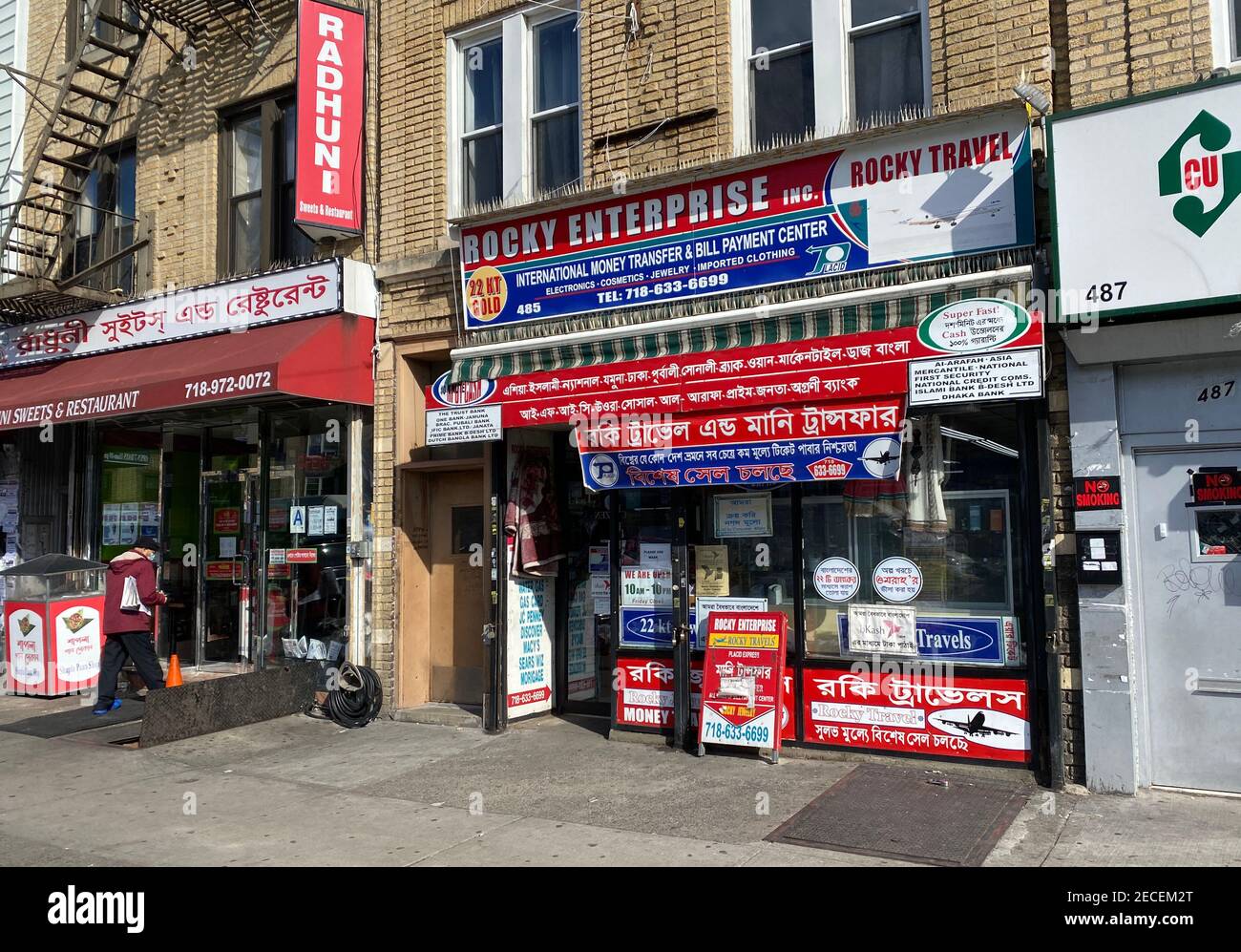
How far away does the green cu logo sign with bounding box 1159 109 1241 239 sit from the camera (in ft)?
20.7

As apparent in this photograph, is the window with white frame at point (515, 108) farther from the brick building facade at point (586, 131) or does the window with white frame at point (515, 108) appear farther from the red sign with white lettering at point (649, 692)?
the red sign with white lettering at point (649, 692)

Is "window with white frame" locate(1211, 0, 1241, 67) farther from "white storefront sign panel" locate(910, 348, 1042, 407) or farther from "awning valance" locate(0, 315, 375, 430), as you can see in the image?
"awning valance" locate(0, 315, 375, 430)

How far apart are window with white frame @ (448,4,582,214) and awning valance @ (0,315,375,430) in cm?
189

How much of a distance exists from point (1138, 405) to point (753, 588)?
3.21 metres

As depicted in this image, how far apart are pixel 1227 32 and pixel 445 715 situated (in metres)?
8.51

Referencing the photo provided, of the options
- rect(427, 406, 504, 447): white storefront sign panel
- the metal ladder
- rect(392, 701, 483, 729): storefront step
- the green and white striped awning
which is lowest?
rect(392, 701, 483, 729): storefront step

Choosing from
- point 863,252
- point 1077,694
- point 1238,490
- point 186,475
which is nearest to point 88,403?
point 186,475

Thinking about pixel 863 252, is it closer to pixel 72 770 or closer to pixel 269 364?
pixel 269 364

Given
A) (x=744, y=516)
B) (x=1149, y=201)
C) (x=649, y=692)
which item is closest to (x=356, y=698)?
(x=649, y=692)

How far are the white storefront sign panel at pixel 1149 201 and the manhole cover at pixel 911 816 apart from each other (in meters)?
3.28

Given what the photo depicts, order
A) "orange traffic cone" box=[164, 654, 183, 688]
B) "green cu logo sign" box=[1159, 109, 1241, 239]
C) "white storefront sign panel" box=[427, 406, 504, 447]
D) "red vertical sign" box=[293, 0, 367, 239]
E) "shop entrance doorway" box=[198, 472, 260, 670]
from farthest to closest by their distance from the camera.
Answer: "shop entrance doorway" box=[198, 472, 260, 670], "red vertical sign" box=[293, 0, 367, 239], "orange traffic cone" box=[164, 654, 183, 688], "white storefront sign panel" box=[427, 406, 504, 447], "green cu logo sign" box=[1159, 109, 1241, 239]

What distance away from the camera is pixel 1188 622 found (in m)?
6.74

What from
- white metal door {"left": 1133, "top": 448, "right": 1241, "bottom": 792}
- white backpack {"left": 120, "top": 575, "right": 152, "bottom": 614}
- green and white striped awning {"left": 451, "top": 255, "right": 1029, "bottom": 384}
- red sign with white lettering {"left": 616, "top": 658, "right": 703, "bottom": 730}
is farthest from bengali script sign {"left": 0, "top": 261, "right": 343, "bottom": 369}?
white metal door {"left": 1133, "top": 448, "right": 1241, "bottom": 792}

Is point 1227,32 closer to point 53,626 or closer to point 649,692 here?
point 649,692
